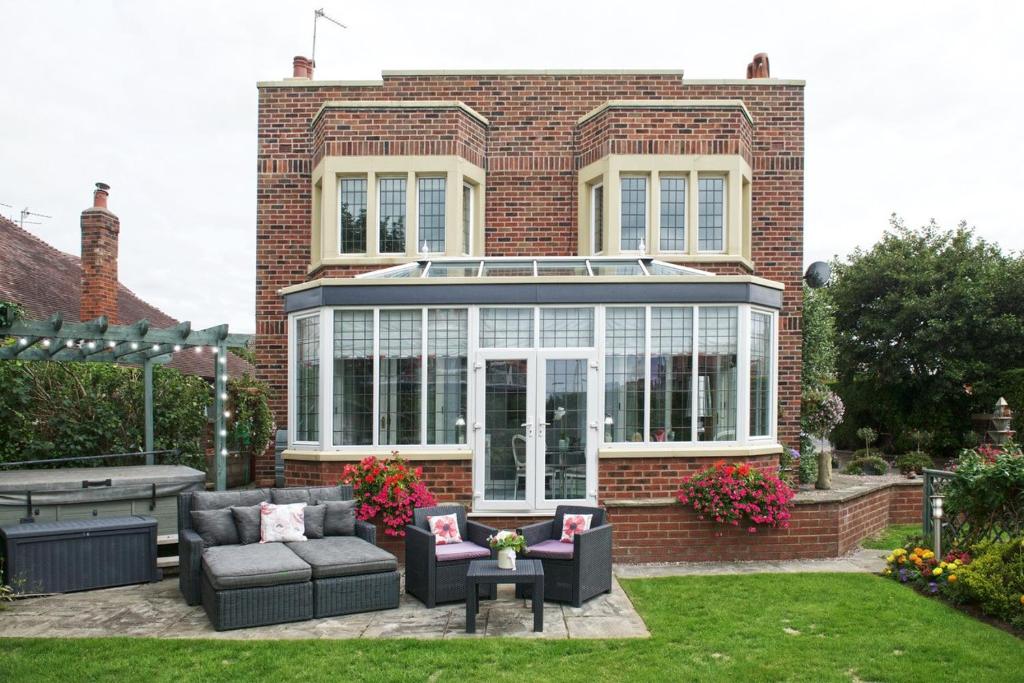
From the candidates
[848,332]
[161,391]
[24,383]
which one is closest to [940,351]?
[848,332]

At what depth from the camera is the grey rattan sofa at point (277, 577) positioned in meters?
6.84

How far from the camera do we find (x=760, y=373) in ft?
34.6

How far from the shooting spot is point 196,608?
7.48 m

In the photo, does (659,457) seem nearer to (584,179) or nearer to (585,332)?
(585,332)

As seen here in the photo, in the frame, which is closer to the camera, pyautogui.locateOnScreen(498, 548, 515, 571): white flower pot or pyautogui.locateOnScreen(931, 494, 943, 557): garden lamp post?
pyautogui.locateOnScreen(498, 548, 515, 571): white flower pot

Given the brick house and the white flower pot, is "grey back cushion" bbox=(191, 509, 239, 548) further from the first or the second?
the white flower pot

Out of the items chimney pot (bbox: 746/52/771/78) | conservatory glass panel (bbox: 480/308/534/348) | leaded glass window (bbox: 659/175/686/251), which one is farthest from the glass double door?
chimney pot (bbox: 746/52/771/78)

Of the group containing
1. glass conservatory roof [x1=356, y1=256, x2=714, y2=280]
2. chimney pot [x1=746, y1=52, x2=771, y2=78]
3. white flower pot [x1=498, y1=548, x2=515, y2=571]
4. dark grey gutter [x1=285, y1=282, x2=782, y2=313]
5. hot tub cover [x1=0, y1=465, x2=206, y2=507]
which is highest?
chimney pot [x1=746, y1=52, x2=771, y2=78]

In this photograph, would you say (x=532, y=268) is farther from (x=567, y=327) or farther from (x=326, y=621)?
(x=326, y=621)

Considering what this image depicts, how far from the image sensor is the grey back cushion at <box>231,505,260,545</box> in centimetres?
797

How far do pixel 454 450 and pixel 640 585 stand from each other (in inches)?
115

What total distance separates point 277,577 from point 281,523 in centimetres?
123

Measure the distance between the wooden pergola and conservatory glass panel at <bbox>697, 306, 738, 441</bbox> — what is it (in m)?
5.74

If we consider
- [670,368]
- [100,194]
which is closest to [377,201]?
[670,368]
